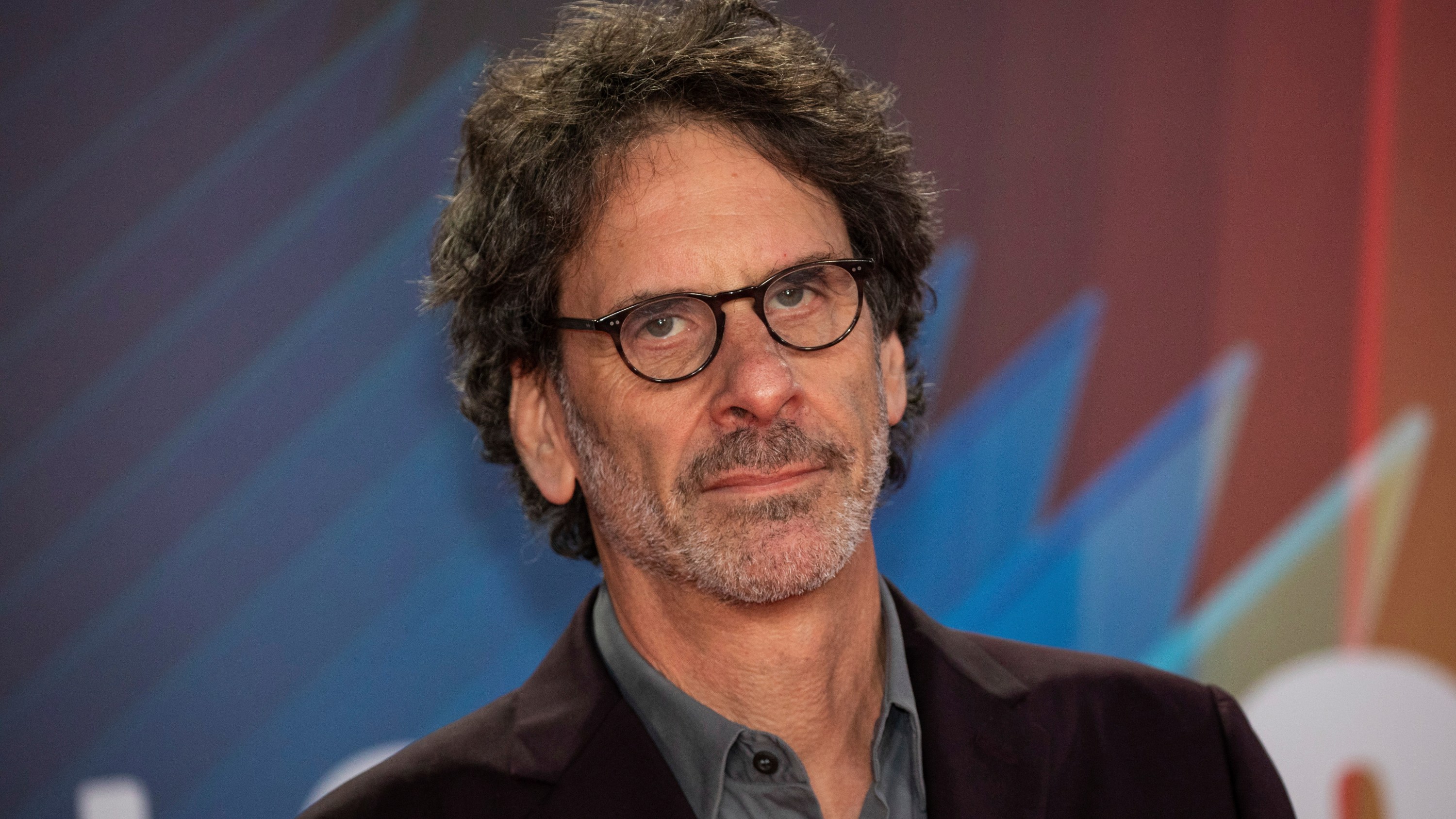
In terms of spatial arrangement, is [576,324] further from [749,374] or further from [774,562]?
[774,562]

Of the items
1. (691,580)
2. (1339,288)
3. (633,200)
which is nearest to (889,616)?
(691,580)

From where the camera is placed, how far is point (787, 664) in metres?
1.85

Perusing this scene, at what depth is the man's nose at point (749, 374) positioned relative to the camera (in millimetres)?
1735

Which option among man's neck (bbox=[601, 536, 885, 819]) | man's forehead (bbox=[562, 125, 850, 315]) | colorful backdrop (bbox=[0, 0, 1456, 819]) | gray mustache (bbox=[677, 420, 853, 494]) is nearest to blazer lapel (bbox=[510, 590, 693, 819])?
man's neck (bbox=[601, 536, 885, 819])

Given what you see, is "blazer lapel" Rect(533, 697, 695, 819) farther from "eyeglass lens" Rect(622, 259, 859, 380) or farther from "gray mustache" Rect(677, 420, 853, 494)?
"eyeglass lens" Rect(622, 259, 859, 380)

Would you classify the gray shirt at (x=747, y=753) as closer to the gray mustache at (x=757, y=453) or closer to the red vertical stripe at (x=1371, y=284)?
the gray mustache at (x=757, y=453)

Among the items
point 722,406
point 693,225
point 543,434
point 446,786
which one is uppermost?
point 693,225

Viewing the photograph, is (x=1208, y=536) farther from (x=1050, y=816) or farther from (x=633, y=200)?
(x=633, y=200)

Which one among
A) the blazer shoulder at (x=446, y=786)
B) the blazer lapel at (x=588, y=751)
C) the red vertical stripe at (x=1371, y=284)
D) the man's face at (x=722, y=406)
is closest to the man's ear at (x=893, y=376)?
the man's face at (x=722, y=406)

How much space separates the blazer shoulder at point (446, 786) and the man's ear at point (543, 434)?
1.31 feet

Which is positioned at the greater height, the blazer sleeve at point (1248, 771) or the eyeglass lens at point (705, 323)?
the eyeglass lens at point (705, 323)

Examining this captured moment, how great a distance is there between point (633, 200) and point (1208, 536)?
70.0 inches

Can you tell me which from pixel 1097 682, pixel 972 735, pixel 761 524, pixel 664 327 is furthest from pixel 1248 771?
pixel 664 327

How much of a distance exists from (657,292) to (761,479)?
0.31m
